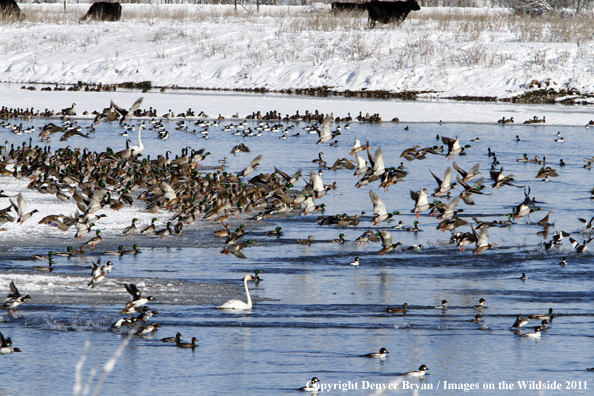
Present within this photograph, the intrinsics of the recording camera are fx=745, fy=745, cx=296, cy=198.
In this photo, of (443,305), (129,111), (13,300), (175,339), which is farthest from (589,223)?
(13,300)

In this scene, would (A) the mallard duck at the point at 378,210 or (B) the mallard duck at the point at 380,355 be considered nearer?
(B) the mallard duck at the point at 380,355

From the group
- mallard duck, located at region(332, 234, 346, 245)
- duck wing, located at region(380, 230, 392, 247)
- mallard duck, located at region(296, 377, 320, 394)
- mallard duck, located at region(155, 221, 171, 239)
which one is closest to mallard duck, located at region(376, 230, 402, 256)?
duck wing, located at region(380, 230, 392, 247)

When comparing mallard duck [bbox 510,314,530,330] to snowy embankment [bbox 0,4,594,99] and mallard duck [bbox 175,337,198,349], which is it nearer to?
mallard duck [bbox 175,337,198,349]

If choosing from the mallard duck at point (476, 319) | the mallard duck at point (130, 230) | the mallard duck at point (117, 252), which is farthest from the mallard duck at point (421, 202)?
the mallard duck at point (117, 252)

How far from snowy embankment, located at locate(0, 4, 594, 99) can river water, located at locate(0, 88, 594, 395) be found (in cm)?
2840

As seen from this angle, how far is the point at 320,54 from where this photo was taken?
51188 mm

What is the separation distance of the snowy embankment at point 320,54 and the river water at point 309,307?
2840cm

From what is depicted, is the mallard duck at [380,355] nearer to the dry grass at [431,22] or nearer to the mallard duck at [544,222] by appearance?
the mallard duck at [544,222]

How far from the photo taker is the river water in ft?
27.4

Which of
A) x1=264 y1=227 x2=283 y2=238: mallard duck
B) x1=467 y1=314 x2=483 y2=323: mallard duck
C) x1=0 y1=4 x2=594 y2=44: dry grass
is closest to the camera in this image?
x1=467 y1=314 x2=483 y2=323: mallard duck

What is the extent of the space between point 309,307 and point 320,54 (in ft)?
138

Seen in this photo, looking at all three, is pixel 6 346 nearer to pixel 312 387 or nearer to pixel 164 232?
pixel 312 387

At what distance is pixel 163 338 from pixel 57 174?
10.8 m

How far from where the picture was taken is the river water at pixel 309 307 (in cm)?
835
